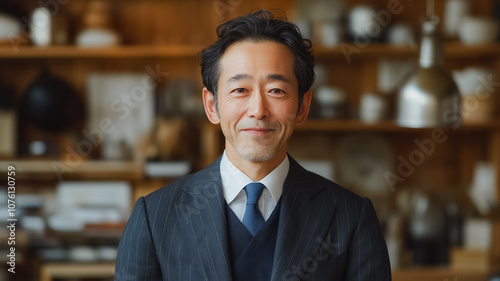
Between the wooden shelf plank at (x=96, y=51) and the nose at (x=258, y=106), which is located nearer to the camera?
the nose at (x=258, y=106)

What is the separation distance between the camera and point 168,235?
84cm

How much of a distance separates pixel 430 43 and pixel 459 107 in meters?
0.18

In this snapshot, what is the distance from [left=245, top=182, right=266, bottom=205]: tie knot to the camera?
837 millimetres

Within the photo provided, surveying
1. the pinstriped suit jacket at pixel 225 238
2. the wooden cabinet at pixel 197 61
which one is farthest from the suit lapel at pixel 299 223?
the wooden cabinet at pixel 197 61

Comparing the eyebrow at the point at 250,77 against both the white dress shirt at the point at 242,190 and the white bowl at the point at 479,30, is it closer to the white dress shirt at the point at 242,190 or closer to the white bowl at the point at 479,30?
the white dress shirt at the point at 242,190

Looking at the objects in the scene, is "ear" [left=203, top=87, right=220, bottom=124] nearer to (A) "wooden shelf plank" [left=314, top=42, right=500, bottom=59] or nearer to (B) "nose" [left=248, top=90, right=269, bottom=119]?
(B) "nose" [left=248, top=90, right=269, bottom=119]

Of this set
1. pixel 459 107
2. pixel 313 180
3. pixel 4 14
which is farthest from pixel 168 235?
pixel 4 14

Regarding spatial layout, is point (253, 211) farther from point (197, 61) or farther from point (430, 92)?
point (197, 61)

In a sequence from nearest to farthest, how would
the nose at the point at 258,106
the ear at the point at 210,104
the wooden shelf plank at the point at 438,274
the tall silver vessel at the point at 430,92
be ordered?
the nose at the point at 258,106 < the ear at the point at 210,104 < the tall silver vessel at the point at 430,92 < the wooden shelf plank at the point at 438,274

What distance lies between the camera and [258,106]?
2.59 ft

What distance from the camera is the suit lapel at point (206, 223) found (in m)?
0.81

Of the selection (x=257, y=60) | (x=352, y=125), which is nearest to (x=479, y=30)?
(x=352, y=125)

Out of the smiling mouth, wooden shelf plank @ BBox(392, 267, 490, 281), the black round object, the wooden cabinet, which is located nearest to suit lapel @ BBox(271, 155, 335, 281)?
the smiling mouth

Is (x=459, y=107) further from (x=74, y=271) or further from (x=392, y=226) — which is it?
(x=74, y=271)
